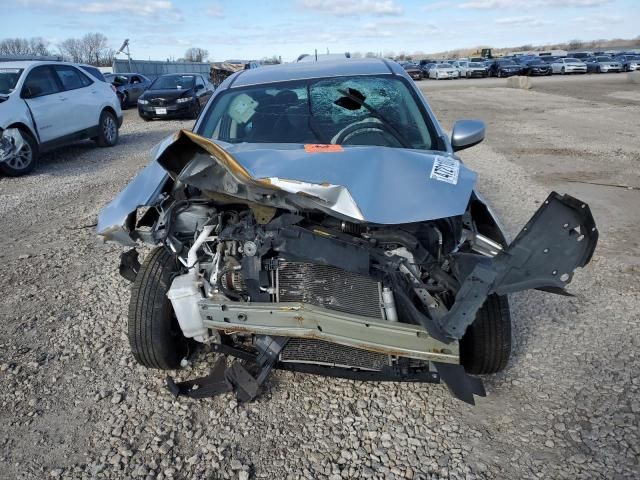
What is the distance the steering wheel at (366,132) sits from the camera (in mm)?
3453

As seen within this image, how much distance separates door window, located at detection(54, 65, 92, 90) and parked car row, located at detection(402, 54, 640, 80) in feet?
103

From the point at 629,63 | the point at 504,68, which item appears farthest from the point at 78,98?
the point at 629,63

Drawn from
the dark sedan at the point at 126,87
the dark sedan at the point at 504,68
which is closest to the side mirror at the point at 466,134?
the dark sedan at the point at 126,87

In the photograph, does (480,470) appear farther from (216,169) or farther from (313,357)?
(216,169)

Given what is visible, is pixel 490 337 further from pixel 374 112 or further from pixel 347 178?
pixel 374 112

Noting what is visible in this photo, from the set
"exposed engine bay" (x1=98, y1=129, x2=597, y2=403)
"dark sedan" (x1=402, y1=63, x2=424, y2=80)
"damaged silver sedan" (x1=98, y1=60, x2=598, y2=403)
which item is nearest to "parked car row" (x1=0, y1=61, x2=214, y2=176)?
"damaged silver sedan" (x1=98, y1=60, x2=598, y2=403)

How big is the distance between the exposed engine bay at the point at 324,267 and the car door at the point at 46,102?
722 cm

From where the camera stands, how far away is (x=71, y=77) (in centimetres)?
1022

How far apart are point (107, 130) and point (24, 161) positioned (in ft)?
9.02

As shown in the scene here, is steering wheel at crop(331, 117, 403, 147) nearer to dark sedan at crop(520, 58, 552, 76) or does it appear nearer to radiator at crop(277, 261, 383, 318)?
radiator at crop(277, 261, 383, 318)

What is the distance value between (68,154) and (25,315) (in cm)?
776

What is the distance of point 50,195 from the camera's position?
7508 millimetres

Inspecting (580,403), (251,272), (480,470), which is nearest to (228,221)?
(251,272)

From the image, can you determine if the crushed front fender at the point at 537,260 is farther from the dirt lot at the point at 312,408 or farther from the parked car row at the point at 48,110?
the parked car row at the point at 48,110
